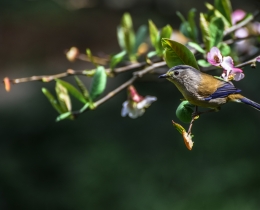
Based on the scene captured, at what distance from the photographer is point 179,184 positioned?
3102 mm

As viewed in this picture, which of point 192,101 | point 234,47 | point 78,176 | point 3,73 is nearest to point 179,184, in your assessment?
point 78,176

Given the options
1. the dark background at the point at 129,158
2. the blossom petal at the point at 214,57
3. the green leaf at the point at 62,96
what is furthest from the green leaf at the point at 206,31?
the dark background at the point at 129,158

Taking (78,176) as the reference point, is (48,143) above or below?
above

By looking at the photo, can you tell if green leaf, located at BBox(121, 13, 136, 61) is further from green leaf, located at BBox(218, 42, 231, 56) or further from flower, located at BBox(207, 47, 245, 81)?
flower, located at BBox(207, 47, 245, 81)

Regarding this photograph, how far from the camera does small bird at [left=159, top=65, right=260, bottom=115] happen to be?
2.74 ft

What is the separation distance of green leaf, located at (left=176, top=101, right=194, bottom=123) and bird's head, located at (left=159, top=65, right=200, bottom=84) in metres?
0.05

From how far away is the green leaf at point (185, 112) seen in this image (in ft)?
2.82

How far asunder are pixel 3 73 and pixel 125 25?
5420mm

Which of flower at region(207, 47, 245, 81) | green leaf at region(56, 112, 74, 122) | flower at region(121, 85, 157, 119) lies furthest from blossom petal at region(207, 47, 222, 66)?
green leaf at region(56, 112, 74, 122)

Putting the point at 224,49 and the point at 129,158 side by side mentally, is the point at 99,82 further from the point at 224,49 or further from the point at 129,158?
the point at 129,158

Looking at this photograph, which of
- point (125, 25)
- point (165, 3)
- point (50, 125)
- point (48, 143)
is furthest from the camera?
point (50, 125)

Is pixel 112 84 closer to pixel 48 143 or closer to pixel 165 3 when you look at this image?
pixel 48 143

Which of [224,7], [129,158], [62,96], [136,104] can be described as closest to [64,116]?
[62,96]

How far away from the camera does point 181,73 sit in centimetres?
83
